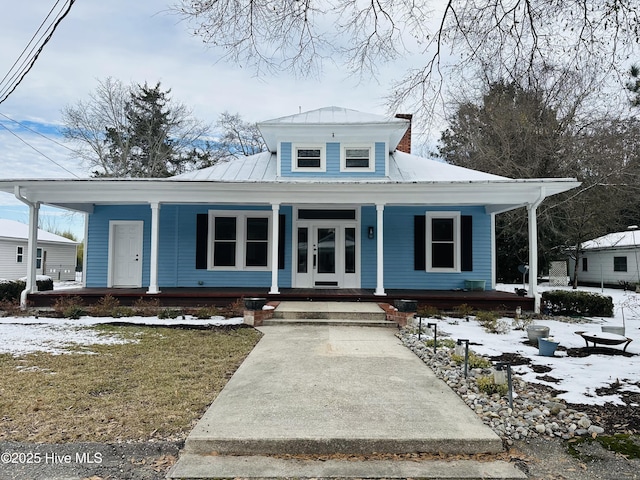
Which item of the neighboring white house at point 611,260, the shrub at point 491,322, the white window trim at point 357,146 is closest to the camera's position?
the shrub at point 491,322

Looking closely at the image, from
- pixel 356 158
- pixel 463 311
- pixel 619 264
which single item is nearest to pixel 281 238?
pixel 356 158

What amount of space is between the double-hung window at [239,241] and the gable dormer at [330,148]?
167cm

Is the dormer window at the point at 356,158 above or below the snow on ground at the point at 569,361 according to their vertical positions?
above

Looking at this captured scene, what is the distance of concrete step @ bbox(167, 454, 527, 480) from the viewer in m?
2.94

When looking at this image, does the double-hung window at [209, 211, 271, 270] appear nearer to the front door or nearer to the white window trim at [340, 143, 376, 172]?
the front door

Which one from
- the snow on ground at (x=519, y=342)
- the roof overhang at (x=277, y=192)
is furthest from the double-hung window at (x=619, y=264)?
the roof overhang at (x=277, y=192)

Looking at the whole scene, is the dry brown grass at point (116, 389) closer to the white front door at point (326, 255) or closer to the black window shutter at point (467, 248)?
the white front door at point (326, 255)

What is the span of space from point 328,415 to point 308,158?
979 centimetres

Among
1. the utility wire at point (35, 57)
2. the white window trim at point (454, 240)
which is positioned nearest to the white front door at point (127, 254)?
the utility wire at point (35, 57)

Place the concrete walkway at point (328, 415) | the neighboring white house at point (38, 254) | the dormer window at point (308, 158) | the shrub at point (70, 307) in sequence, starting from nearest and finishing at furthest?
the concrete walkway at point (328, 415) < the shrub at point (70, 307) < the dormer window at point (308, 158) < the neighboring white house at point (38, 254)

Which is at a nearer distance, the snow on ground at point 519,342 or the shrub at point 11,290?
the snow on ground at point 519,342

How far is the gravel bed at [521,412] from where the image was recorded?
3680 mm

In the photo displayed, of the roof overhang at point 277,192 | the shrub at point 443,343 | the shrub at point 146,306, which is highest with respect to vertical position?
the roof overhang at point 277,192

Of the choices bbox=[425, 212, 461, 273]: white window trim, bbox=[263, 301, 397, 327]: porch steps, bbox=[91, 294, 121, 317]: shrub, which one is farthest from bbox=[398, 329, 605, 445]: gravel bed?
bbox=[91, 294, 121, 317]: shrub
